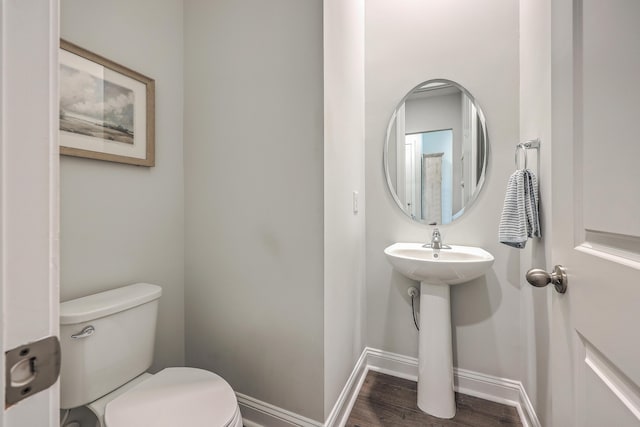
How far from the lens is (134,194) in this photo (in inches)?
53.2

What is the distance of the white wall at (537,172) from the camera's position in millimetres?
1158

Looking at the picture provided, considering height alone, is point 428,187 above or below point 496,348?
above

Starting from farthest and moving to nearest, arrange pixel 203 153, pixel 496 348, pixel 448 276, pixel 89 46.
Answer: pixel 496 348, pixel 203 153, pixel 448 276, pixel 89 46

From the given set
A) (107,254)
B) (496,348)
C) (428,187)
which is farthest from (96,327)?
(496,348)

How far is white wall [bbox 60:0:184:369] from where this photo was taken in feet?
3.74

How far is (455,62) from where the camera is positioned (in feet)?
5.52

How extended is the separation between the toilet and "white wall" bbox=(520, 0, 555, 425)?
127 centimetres

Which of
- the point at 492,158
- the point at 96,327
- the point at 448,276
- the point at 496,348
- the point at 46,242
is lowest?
the point at 496,348

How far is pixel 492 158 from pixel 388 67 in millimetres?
847

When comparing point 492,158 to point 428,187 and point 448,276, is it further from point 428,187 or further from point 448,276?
point 448,276

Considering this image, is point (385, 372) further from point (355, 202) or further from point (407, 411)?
point (355, 202)

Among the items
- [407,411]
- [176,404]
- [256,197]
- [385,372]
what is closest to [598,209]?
[256,197]

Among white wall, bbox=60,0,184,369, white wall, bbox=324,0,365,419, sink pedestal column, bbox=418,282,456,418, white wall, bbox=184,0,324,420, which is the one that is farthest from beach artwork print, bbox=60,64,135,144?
sink pedestal column, bbox=418,282,456,418

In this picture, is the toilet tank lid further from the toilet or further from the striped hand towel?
the striped hand towel
